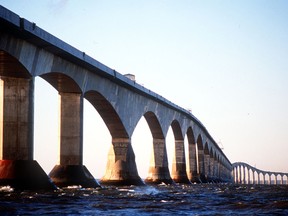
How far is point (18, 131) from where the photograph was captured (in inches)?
851

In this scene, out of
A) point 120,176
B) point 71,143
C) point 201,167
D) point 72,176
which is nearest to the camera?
point 72,176

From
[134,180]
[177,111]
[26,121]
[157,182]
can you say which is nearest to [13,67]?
[26,121]

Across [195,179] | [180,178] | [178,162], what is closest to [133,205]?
[180,178]

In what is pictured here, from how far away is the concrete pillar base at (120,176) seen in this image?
3531 centimetres

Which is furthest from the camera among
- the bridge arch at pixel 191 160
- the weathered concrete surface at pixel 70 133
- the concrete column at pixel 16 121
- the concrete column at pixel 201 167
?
the concrete column at pixel 201 167

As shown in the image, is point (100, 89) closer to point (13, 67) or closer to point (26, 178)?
point (13, 67)

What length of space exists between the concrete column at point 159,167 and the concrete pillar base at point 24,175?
86.6 ft

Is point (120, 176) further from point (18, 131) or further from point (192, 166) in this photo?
point (192, 166)

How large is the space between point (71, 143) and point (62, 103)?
262cm

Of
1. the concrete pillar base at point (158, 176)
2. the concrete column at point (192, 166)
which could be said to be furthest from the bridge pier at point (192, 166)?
the concrete pillar base at point (158, 176)

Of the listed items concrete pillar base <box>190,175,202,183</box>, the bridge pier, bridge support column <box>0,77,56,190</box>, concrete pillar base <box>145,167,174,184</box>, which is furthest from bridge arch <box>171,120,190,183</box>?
bridge support column <box>0,77,56,190</box>

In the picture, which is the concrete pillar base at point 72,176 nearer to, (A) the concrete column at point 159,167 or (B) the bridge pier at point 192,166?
(A) the concrete column at point 159,167

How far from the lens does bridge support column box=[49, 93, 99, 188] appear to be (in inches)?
1063

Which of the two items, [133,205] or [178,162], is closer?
[133,205]
